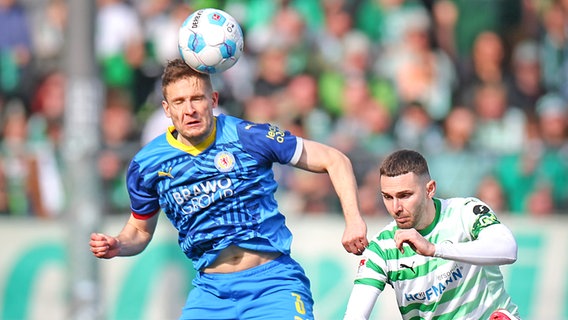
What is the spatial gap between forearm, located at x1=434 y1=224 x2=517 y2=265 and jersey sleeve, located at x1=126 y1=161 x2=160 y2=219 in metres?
1.97

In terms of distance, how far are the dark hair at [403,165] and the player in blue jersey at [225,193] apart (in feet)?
0.95

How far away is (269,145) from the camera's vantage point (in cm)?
708

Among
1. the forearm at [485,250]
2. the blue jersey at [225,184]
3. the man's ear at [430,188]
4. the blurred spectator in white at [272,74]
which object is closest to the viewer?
the forearm at [485,250]

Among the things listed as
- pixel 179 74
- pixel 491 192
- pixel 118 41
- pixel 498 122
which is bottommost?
pixel 179 74

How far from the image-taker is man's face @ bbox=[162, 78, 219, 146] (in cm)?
695

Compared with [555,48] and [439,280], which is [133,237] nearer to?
[439,280]

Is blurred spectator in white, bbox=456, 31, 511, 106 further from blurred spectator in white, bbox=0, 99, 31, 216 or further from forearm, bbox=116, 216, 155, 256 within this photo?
forearm, bbox=116, 216, 155, 256

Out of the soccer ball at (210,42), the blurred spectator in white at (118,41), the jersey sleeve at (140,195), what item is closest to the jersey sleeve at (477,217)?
the soccer ball at (210,42)

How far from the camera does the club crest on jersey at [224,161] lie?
707 centimetres

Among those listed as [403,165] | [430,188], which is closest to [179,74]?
[403,165]

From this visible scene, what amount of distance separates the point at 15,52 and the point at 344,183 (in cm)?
860

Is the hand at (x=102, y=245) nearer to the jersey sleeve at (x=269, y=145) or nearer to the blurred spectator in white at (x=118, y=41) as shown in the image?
the jersey sleeve at (x=269, y=145)

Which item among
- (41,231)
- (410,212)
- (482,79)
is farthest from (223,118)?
(482,79)

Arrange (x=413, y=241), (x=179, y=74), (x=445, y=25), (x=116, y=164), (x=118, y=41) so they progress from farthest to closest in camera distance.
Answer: (x=445, y=25) → (x=118, y=41) → (x=116, y=164) → (x=179, y=74) → (x=413, y=241)
